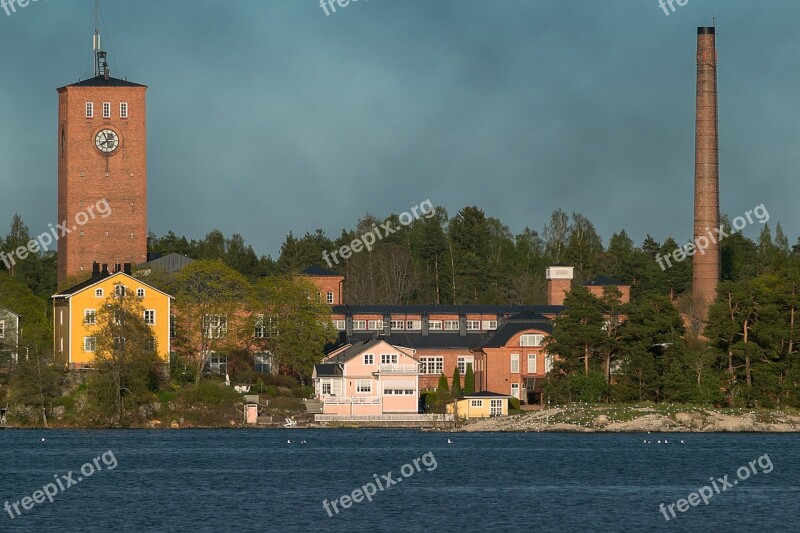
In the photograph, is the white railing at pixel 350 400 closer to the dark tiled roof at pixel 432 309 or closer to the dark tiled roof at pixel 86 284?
the dark tiled roof at pixel 86 284

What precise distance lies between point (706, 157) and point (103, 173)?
39.6 m

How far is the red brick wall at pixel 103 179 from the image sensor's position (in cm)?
11362

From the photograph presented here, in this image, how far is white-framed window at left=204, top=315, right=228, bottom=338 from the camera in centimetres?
10212

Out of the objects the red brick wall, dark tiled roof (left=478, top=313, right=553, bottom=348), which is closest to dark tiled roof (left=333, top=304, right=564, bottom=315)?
dark tiled roof (left=478, top=313, right=553, bottom=348)

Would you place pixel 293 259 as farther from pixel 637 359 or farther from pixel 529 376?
pixel 637 359

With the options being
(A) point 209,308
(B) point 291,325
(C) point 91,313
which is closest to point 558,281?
(B) point 291,325

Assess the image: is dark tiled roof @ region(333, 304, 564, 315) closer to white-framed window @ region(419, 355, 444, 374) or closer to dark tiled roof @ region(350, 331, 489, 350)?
dark tiled roof @ region(350, 331, 489, 350)

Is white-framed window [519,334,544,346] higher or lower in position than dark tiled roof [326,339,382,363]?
higher

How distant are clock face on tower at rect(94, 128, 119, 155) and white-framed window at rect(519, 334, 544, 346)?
98.8ft

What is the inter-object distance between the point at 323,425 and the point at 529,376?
57.4 feet

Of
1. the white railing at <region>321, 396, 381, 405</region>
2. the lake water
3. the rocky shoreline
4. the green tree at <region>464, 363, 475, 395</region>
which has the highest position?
the green tree at <region>464, 363, 475, 395</region>

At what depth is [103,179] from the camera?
114500 millimetres

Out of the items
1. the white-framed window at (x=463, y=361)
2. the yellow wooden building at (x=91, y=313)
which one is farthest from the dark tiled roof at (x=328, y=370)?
the white-framed window at (x=463, y=361)

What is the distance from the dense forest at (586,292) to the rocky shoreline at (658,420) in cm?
126
